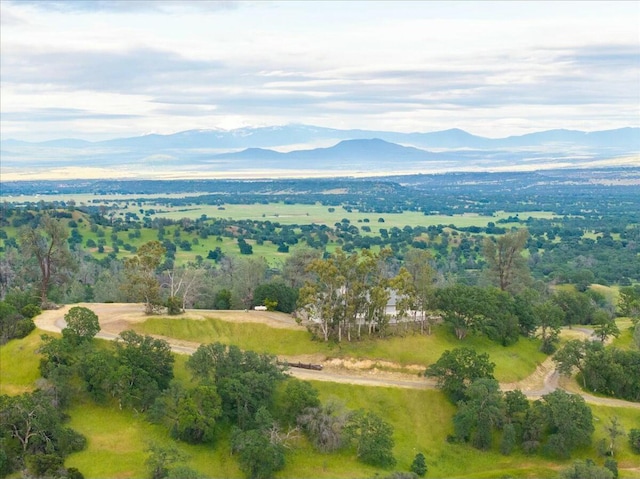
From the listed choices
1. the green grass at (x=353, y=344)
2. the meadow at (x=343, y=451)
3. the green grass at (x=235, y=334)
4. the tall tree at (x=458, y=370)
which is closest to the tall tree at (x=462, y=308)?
the green grass at (x=353, y=344)

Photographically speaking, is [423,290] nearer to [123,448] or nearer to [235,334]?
[235,334]

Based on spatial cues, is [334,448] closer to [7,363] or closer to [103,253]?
[7,363]

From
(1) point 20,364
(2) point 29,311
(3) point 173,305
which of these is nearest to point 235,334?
(3) point 173,305

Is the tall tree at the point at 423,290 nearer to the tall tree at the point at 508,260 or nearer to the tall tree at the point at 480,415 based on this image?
the tall tree at the point at 480,415

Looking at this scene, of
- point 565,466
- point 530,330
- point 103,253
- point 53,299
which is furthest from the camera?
point 103,253

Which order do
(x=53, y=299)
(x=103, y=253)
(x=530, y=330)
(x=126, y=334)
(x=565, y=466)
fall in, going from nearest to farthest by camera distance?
(x=565, y=466), (x=126, y=334), (x=530, y=330), (x=53, y=299), (x=103, y=253)

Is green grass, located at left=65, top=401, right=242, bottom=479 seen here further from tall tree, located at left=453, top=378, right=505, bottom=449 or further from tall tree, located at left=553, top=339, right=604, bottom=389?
tall tree, located at left=553, top=339, right=604, bottom=389

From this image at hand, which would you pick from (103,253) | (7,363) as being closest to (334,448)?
(7,363)

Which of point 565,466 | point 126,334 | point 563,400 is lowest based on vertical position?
point 565,466

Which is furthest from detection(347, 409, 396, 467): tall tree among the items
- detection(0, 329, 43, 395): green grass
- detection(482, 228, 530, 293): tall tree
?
detection(482, 228, 530, 293): tall tree
